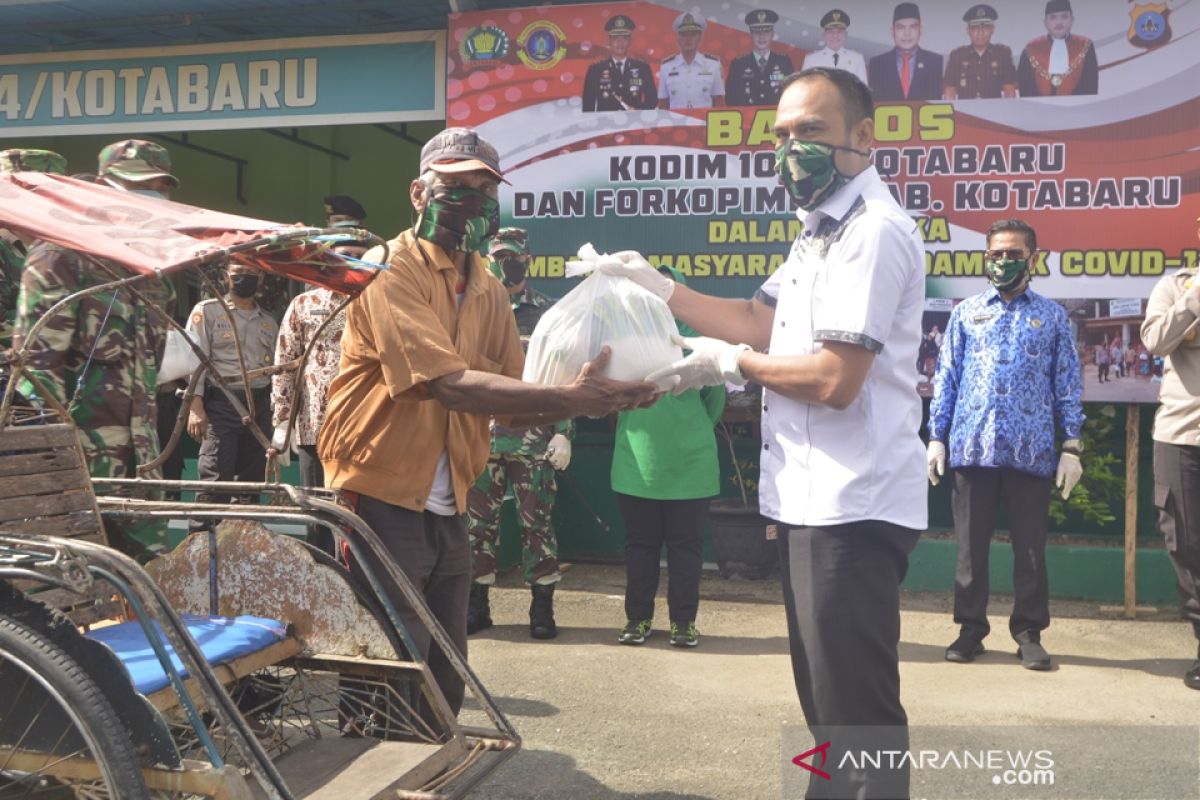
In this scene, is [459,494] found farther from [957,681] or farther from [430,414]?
[957,681]

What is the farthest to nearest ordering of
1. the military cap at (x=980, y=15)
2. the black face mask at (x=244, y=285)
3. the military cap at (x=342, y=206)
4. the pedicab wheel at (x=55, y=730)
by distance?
1. the military cap at (x=342, y=206)
2. the black face mask at (x=244, y=285)
3. the military cap at (x=980, y=15)
4. the pedicab wheel at (x=55, y=730)

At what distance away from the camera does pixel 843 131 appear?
3.13 meters

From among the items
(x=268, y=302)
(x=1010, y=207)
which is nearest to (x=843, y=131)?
(x=1010, y=207)

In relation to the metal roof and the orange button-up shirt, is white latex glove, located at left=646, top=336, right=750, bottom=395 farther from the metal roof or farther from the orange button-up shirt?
the metal roof

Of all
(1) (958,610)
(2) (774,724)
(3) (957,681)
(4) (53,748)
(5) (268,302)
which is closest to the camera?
(4) (53,748)

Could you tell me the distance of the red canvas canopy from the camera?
2.85 m

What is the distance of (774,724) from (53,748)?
3.04m

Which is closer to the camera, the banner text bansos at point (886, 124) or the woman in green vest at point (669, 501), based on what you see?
the woman in green vest at point (669, 501)

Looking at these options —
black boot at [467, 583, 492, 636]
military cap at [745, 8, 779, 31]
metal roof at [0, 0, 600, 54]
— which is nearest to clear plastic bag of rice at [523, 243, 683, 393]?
black boot at [467, 583, 492, 636]

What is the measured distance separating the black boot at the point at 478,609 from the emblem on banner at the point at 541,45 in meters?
3.34

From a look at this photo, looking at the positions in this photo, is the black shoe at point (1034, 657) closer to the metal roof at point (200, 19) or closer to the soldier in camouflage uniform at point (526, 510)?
the soldier in camouflage uniform at point (526, 510)

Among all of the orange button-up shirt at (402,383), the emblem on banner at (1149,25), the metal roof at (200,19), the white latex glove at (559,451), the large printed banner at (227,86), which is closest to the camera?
the orange button-up shirt at (402,383)

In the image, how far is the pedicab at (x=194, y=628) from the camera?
2658 millimetres

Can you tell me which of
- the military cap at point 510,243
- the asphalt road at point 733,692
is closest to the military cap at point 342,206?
the military cap at point 510,243
